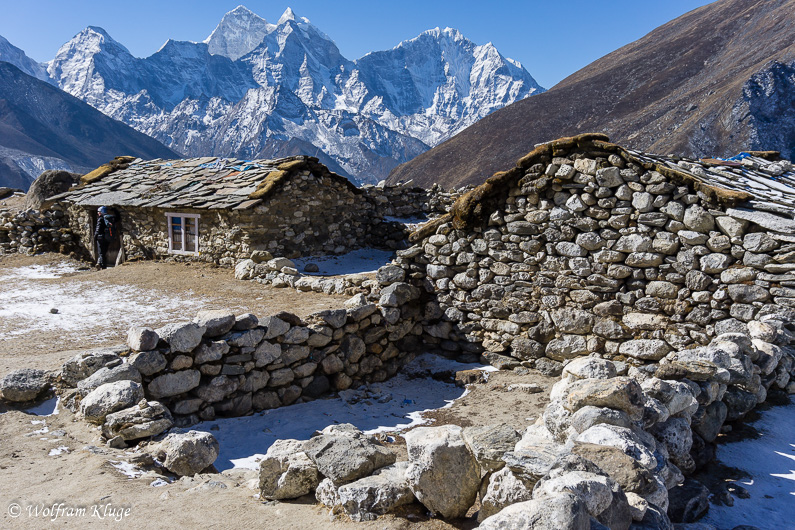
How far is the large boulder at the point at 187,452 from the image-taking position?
4141mm

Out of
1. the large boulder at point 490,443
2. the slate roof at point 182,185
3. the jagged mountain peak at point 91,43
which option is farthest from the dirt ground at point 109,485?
the jagged mountain peak at point 91,43

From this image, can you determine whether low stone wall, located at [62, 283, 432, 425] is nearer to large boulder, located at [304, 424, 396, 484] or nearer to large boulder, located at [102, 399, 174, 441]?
large boulder, located at [102, 399, 174, 441]

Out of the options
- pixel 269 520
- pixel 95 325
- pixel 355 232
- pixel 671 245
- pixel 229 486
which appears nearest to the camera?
pixel 269 520

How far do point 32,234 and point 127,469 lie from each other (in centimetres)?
1661

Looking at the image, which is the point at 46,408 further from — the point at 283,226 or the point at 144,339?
the point at 283,226

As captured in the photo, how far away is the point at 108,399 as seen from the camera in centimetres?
481

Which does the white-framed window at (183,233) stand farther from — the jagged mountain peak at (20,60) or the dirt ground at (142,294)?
the jagged mountain peak at (20,60)

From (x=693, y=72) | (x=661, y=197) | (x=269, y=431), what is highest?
(x=693, y=72)

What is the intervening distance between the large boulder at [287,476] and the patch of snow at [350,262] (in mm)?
8987

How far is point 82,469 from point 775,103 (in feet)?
157

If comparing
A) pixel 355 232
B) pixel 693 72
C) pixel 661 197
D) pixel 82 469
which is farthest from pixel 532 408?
pixel 693 72

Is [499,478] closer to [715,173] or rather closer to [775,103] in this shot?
[715,173]

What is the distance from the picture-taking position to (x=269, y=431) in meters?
5.87

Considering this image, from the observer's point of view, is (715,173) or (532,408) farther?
(715,173)
